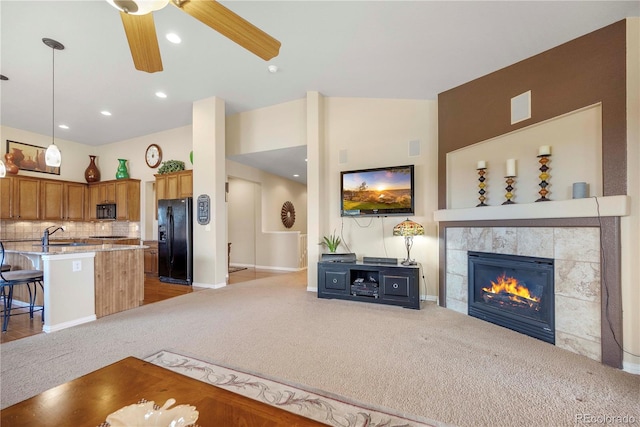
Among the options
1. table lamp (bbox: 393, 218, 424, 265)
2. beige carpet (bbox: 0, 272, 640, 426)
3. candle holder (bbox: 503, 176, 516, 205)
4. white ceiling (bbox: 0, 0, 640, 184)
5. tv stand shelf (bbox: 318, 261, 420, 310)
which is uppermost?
white ceiling (bbox: 0, 0, 640, 184)

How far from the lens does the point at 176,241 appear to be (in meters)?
5.45

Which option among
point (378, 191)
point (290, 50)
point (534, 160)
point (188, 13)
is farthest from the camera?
point (378, 191)

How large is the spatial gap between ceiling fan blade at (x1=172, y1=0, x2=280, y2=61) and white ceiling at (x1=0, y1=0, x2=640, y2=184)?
1.07 meters

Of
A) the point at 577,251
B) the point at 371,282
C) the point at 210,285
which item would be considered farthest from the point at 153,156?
the point at 577,251

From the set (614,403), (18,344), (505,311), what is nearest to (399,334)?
(505,311)

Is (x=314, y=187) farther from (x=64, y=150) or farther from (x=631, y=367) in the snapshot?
(x=64, y=150)

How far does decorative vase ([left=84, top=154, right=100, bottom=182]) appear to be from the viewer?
7.29m

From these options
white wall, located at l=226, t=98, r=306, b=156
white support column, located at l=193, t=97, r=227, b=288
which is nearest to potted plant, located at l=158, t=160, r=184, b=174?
white support column, located at l=193, t=97, r=227, b=288

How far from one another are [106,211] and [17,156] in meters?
1.94

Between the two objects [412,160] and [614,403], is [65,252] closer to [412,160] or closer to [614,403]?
[412,160]

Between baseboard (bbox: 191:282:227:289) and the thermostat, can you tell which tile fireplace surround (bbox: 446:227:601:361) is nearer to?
baseboard (bbox: 191:282:227:289)

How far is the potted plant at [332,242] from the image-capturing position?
4.62 m

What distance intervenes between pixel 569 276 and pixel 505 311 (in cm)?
78

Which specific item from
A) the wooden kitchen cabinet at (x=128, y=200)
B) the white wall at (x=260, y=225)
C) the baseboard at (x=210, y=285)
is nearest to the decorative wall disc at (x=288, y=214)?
the white wall at (x=260, y=225)
